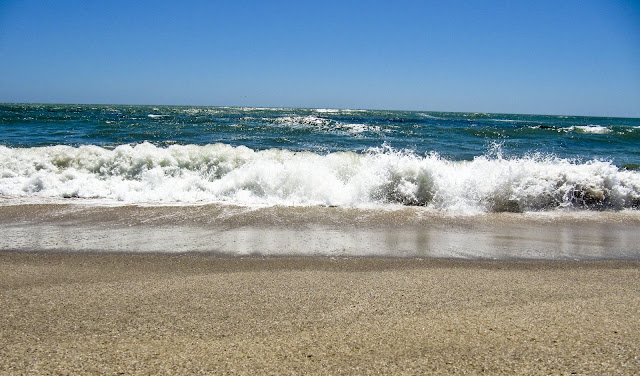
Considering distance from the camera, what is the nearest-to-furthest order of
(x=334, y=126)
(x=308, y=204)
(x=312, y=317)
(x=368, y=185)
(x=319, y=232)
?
(x=312, y=317) < (x=319, y=232) < (x=308, y=204) < (x=368, y=185) < (x=334, y=126)

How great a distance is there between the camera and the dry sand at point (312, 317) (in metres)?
2.08

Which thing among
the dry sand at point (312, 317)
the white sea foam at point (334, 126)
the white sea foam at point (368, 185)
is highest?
the white sea foam at point (334, 126)

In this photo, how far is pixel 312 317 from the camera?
2.60 meters

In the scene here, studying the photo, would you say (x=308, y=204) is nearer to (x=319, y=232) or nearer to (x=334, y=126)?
(x=319, y=232)

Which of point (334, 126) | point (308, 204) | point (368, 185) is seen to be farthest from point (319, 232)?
point (334, 126)

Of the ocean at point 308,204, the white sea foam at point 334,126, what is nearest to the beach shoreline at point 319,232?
the ocean at point 308,204

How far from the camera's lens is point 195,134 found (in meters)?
18.4

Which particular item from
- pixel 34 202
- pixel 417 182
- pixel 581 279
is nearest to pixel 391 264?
pixel 581 279

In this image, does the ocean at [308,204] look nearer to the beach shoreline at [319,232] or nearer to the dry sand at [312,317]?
the beach shoreline at [319,232]

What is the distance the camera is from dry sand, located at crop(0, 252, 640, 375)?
2.08 m

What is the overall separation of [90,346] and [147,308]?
0.51 meters

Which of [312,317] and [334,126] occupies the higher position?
[334,126]

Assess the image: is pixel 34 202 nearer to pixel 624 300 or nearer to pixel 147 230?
pixel 147 230

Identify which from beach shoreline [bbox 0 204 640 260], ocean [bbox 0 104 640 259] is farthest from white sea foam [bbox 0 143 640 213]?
beach shoreline [bbox 0 204 640 260]
